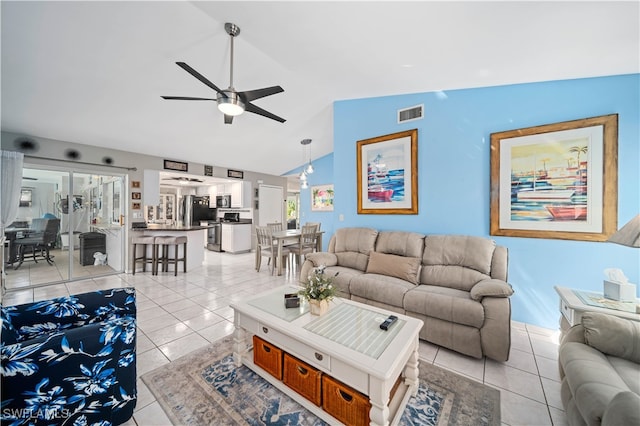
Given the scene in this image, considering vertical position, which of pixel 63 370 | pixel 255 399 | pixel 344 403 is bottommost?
pixel 255 399

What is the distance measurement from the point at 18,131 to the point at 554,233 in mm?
7509

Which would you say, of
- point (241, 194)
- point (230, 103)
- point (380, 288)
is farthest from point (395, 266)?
point (241, 194)

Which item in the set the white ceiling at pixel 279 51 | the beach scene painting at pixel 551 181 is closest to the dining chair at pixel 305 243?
the white ceiling at pixel 279 51

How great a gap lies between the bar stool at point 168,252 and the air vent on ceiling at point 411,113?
15.1 ft

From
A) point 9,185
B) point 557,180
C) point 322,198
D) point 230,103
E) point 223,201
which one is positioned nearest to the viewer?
point 230,103

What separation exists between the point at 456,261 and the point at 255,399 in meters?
2.35

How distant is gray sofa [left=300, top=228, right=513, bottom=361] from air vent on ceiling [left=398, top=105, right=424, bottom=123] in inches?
64.1

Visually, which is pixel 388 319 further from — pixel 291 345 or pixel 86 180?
pixel 86 180

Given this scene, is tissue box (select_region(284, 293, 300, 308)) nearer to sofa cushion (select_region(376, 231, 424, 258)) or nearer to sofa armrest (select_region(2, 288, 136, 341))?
sofa armrest (select_region(2, 288, 136, 341))

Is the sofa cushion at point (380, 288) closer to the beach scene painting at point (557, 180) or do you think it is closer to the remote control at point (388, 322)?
the remote control at point (388, 322)

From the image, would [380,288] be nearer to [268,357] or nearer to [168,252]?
[268,357]

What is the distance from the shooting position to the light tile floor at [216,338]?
1558 millimetres

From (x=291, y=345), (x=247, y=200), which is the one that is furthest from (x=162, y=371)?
(x=247, y=200)

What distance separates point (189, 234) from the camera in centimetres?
504
